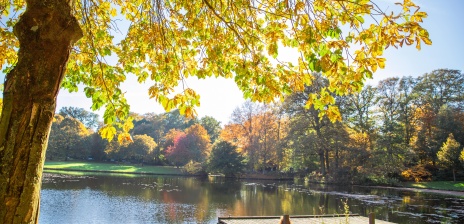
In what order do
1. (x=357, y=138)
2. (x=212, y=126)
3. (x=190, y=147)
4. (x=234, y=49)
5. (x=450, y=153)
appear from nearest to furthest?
(x=234, y=49) → (x=450, y=153) → (x=357, y=138) → (x=190, y=147) → (x=212, y=126)

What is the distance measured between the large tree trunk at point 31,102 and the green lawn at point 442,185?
128 feet

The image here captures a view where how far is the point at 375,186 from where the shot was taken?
3709cm

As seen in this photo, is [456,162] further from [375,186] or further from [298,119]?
[298,119]

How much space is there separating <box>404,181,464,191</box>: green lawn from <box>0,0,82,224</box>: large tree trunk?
128 ft

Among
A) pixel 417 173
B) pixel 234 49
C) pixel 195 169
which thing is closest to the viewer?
pixel 234 49

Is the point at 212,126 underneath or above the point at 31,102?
above

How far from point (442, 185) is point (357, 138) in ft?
35.4

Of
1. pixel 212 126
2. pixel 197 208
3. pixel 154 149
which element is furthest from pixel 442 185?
pixel 212 126

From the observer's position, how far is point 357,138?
41688 mm

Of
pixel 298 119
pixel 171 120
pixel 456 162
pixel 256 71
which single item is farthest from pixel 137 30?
pixel 171 120

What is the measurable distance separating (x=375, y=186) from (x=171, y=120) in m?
55.5

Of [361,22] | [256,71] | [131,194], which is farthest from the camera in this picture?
[131,194]

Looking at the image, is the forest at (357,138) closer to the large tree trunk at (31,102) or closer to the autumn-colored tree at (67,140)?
the autumn-colored tree at (67,140)

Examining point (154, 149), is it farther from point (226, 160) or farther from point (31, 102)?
point (31, 102)
